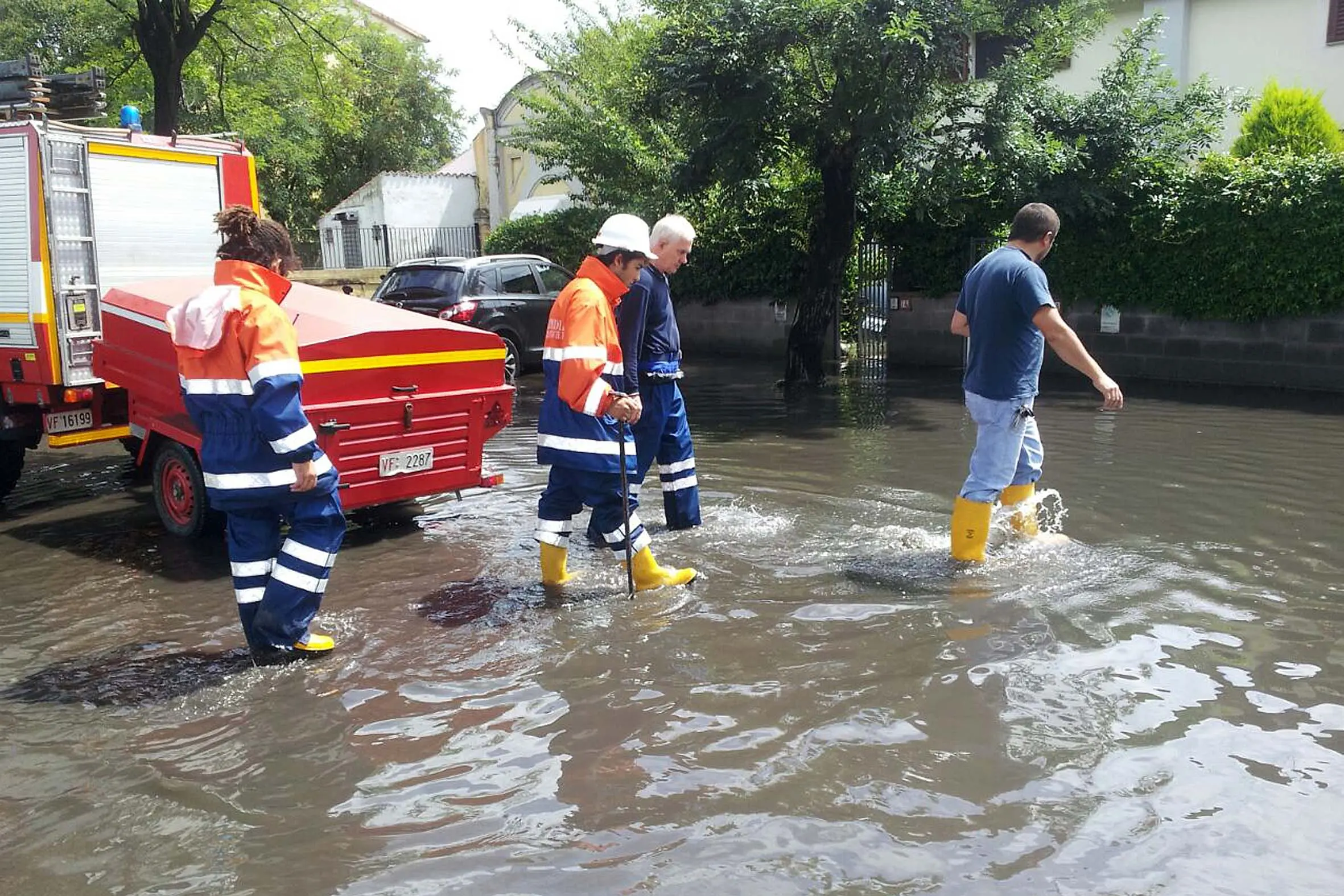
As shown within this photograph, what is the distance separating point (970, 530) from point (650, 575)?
5.59 ft

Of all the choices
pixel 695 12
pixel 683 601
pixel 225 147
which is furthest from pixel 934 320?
pixel 683 601

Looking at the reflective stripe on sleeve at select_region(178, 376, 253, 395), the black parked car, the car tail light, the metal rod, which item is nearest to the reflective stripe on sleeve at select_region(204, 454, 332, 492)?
the reflective stripe on sleeve at select_region(178, 376, 253, 395)

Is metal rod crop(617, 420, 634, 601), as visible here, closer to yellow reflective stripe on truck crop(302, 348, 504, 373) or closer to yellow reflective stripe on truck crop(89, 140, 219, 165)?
yellow reflective stripe on truck crop(302, 348, 504, 373)

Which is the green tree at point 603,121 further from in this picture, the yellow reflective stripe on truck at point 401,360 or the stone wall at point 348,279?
the yellow reflective stripe on truck at point 401,360

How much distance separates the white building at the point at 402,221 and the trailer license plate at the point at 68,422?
22.9 meters

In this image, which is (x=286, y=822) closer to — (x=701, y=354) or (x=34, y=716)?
(x=34, y=716)

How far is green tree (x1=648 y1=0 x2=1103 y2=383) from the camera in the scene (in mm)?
11250

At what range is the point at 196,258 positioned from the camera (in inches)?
339

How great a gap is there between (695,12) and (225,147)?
18.4 ft

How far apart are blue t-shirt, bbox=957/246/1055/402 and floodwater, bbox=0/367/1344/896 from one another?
999 mm

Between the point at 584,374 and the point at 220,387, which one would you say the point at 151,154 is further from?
the point at 584,374

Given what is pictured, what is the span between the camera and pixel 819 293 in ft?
45.9

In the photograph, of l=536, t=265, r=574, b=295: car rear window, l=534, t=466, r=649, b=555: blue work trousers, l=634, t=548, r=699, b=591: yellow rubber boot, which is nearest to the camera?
l=534, t=466, r=649, b=555: blue work trousers

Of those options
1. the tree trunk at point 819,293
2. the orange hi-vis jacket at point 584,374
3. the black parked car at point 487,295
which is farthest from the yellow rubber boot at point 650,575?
the tree trunk at point 819,293
